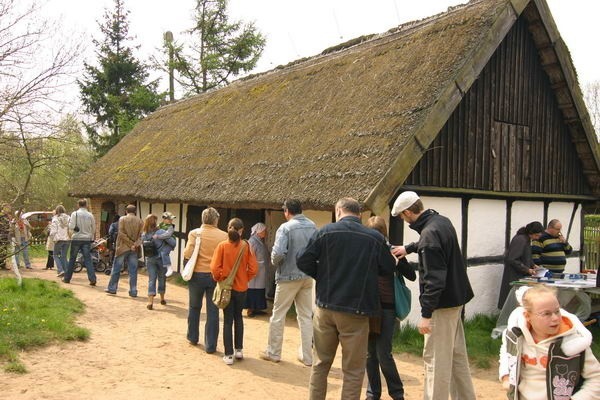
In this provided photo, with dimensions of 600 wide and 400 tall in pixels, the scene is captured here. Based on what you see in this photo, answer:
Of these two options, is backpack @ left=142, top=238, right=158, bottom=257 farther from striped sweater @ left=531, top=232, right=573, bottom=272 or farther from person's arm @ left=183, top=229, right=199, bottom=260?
striped sweater @ left=531, top=232, right=573, bottom=272

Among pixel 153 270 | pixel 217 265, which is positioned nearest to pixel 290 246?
pixel 217 265

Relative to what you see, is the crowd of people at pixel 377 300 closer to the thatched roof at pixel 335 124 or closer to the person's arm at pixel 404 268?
the person's arm at pixel 404 268

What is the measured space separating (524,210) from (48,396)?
301 inches

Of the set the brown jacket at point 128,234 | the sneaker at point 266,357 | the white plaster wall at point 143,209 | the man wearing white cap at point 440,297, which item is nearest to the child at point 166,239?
the brown jacket at point 128,234

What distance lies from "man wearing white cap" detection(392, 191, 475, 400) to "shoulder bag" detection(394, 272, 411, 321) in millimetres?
497

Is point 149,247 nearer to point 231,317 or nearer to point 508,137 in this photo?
point 231,317

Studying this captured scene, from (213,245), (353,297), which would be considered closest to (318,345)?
(353,297)

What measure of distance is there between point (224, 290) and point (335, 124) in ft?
12.5

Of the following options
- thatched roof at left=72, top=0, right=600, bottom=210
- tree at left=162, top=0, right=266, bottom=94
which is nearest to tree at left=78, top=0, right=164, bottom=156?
tree at left=162, top=0, right=266, bottom=94

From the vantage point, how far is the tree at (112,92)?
2464 centimetres

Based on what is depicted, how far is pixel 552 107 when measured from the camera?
9438mm

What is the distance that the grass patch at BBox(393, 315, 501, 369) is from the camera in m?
6.31

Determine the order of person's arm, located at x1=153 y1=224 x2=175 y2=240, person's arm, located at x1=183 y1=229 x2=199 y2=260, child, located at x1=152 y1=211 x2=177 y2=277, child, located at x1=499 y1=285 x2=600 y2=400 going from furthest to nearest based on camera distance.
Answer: child, located at x1=152 y1=211 x2=177 y2=277, person's arm, located at x1=153 y1=224 x2=175 y2=240, person's arm, located at x1=183 y1=229 x2=199 y2=260, child, located at x1=499 y1=285 x2=600 y2=400

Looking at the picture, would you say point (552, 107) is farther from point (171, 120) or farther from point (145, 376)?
point (171, 120)
